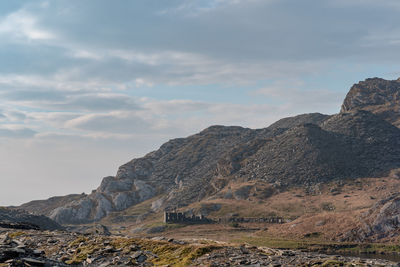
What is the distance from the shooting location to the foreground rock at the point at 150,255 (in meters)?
28.7

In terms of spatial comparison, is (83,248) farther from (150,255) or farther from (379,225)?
(379,225)

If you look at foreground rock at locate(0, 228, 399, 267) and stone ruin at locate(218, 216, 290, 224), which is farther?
stone ruin at locate(218, 216, 290, 224)

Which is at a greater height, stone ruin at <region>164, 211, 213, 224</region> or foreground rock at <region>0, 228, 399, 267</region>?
foreground rock at <region>0, 228, 399, 267</region>

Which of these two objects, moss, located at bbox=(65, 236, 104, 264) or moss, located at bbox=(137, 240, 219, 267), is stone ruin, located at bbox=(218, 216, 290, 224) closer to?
moss, located at bbox=(65, 236, 104, 264)

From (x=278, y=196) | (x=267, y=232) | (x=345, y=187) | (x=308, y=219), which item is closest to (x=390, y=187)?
(x=345, y=187)

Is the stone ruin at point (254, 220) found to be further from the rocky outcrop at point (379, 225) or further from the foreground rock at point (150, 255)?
the foreground rock at point (150, 255)

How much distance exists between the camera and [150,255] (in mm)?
35594

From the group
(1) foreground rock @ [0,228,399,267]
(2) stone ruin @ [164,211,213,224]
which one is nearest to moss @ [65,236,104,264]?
(1) foreground rock @ [0,228,399,267]

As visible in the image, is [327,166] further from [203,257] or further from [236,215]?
[203,257]

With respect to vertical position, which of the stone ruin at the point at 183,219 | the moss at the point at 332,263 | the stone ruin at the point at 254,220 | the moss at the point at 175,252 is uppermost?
the moss at the point at 175,252

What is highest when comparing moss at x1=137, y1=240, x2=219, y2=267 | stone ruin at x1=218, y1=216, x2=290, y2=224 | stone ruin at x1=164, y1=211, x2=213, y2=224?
moss at x1=137, y1=240, x2=219, y2=267

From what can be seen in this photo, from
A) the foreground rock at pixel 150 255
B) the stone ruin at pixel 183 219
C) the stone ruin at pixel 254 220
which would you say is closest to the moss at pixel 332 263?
the foreground rock at pixel 150 255

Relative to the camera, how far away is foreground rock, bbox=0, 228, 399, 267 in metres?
28.7

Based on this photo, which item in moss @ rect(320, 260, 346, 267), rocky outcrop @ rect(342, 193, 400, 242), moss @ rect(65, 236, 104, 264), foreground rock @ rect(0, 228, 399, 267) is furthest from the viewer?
rocky outcrop @ rect(342, 193, 400, 242)
